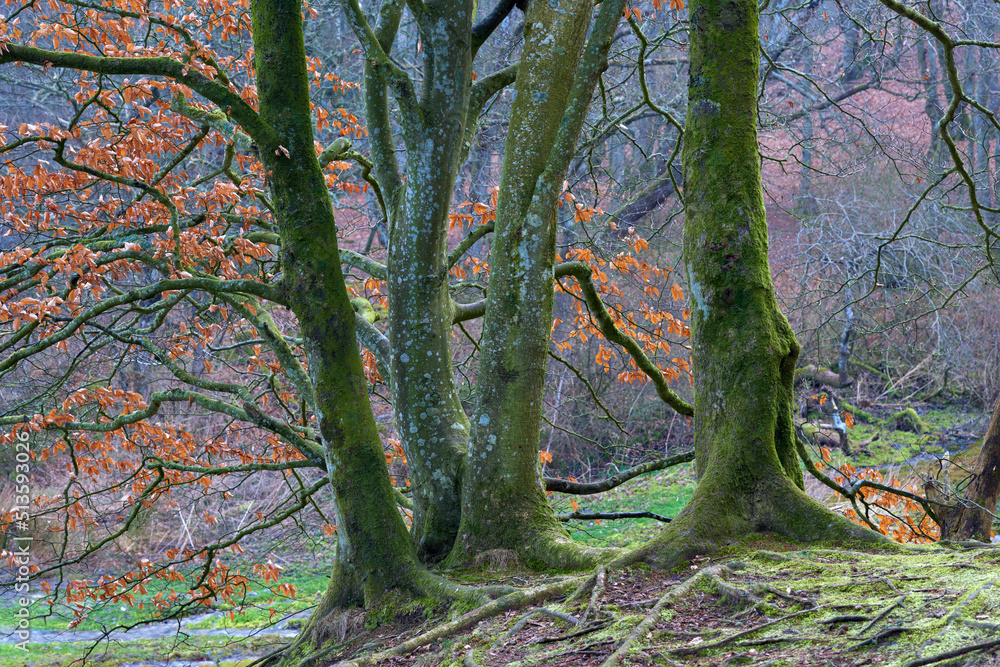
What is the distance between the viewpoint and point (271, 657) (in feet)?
16.7

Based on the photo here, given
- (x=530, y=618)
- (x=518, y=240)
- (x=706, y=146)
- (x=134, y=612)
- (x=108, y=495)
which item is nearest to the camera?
(x=530, y=618)

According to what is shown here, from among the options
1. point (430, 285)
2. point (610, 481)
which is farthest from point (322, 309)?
point (610, 481)

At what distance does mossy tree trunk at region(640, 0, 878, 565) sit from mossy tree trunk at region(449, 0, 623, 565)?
2.62 ft

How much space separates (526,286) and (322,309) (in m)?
1.24

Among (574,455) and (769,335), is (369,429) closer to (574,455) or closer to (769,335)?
(769,335)

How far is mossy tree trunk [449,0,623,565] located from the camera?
A: 14.3 ft

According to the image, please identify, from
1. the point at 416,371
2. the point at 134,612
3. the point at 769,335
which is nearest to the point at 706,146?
the point at 769,335

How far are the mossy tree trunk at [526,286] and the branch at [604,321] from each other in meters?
0.89

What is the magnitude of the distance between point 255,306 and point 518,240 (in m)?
2.84

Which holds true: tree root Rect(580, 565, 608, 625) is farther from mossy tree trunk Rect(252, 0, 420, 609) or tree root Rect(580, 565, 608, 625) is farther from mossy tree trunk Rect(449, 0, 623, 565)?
mossy tree trunk Rect(252, 0, 420, 609)

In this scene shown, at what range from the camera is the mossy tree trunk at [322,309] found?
4535mm

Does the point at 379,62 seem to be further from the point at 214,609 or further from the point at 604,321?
Answer: the point at 214,609

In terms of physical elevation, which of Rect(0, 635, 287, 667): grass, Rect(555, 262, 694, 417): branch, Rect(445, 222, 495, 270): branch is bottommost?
Rect(0, 635, 287, 667): grass

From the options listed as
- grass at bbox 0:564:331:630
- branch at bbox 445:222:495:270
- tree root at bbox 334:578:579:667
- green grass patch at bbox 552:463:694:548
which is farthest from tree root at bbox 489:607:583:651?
green grass patch at bbox 552:463:694:548
